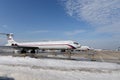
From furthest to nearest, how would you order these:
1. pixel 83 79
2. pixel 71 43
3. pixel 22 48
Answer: pixel 22 48 < pixel 71 43 < pixel 83 79

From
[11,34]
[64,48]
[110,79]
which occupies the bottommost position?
[110,79]

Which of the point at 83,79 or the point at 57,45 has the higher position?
the point at 57,45

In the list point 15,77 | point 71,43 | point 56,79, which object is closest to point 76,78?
point 56,79

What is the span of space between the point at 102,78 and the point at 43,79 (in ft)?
13.1

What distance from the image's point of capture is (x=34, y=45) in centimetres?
5581

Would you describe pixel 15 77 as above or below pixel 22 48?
below

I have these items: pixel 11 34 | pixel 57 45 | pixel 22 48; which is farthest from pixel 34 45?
pixel 11 34

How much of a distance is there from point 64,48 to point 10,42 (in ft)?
96.4

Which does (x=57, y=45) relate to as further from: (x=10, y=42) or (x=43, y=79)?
(x=43, y=79)

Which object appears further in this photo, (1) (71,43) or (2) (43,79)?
(1) (71,43)

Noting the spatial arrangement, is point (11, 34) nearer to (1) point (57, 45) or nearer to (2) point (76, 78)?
(1) point (57, 45)

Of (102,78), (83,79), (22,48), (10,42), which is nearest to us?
(83,79)

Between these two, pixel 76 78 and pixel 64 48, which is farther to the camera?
pixel 64 48

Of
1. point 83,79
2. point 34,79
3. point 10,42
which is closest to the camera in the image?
point 34,79
